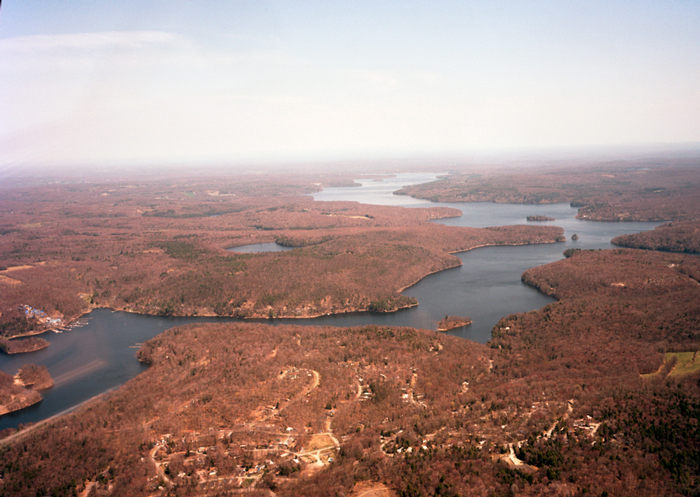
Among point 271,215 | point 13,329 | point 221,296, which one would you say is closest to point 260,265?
point 221,296

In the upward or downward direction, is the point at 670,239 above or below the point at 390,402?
above

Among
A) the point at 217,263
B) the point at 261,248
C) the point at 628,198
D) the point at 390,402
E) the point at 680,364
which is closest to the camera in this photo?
the point at 390,402

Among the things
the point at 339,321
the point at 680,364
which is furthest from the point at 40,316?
the point at 680,364

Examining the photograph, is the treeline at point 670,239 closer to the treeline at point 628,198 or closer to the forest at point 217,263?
the forest at point 217,263

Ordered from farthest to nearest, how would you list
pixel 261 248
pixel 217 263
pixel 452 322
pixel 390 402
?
pixel 261 248, pixel 217 263, pixel 452 322, pixel 390 402

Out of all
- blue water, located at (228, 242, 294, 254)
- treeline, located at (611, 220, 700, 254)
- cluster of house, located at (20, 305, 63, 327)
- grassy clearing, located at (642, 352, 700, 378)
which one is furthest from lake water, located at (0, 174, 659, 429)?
blue water, located at (228, 242, 294, 254)

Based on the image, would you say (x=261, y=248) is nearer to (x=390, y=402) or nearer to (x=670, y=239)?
(x=390, y=402)

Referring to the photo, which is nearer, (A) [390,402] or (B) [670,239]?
(A) [390,402]
